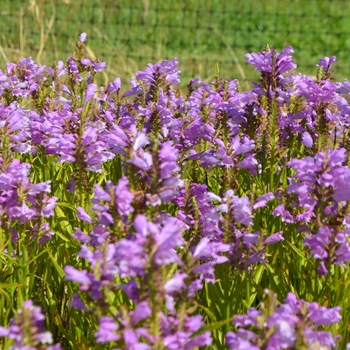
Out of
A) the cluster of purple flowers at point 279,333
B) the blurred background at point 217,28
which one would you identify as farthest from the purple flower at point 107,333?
the blurred background at point 217,28

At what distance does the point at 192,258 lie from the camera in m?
1.90

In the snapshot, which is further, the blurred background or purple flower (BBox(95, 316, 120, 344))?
the blurred background

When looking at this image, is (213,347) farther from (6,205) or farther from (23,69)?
(23,69)

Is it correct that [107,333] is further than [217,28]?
No

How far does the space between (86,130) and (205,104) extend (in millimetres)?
963

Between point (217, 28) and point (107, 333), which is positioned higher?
point (107, 333)

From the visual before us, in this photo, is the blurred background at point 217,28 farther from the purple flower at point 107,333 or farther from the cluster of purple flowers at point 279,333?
the purple flower at point 107,333

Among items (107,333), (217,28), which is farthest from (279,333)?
(217,28)

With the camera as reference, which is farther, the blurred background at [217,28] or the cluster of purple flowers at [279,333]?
the blurred background at [217,28]

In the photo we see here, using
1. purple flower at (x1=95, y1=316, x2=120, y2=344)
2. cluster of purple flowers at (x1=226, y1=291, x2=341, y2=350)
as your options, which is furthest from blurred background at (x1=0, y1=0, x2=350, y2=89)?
purple flower at (x1=95, y1=316, x2=120, y2=344)

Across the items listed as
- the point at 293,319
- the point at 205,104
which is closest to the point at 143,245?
the point at 293,319

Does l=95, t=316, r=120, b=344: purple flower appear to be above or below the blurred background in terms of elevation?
above

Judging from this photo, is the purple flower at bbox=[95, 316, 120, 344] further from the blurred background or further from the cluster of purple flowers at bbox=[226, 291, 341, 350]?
the blurred background

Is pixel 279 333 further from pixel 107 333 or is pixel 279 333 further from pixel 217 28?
pixel 217 28
